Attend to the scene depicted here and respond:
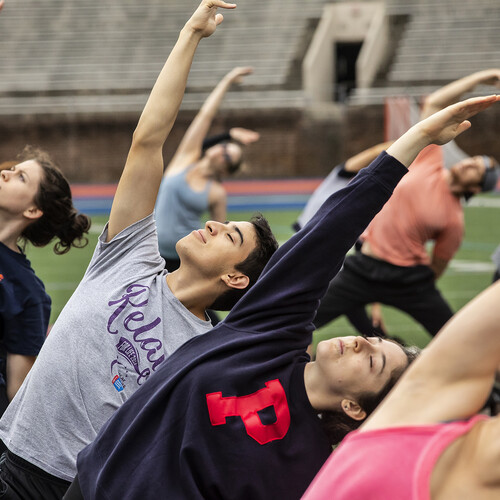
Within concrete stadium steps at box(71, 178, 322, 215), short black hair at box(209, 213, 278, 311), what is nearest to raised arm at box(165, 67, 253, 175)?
short black hair at box(209, 213, 278, 311)

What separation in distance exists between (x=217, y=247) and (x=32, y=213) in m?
1.04

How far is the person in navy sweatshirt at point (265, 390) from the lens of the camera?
232 cm

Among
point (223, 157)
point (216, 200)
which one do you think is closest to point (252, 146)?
point (223, 157)

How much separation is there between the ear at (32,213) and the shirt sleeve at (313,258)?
145cm

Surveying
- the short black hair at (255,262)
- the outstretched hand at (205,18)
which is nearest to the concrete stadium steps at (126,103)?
the outstretched hand at (205,18)

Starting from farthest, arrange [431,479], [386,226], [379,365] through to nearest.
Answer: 1. [386,226]
2. [379,365]
3. [431,479]

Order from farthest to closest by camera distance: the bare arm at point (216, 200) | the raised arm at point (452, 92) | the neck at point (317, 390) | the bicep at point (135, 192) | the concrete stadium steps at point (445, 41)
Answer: the concrete stadium steps at point (445, 41)
the bare arm at point (216, 200)
the raised arm at point (452, 92)
the bicep at point (135, 192)
the neck at point (317, 390)

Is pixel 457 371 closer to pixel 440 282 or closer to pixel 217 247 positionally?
pixel 217 247

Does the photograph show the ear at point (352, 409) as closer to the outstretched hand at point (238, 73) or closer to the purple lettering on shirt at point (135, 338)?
the purple lettering on shirt at point (135, 338)

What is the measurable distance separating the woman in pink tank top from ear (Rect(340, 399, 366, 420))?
1.03 meters

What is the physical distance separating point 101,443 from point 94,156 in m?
21.3

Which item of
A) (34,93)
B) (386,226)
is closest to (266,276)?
(386,226)

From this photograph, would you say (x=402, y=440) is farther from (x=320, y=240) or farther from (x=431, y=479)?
(x=320, y=240)

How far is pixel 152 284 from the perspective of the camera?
2996 millimetres
